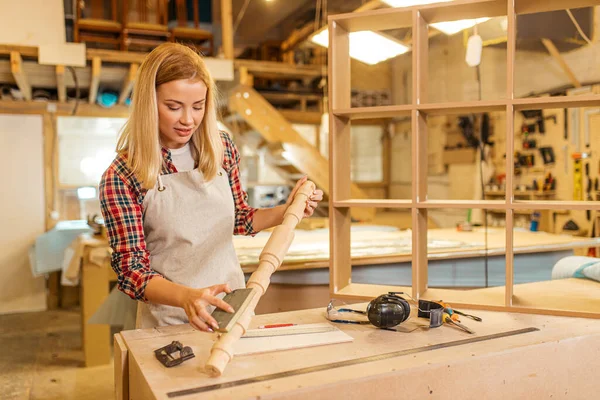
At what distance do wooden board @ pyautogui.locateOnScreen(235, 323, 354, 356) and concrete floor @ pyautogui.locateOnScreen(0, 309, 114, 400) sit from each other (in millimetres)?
2498

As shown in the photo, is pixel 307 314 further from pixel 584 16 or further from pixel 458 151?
pixel 458 151

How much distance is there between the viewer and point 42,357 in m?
4.18

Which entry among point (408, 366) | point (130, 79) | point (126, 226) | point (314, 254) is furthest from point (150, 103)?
point (130, 79)

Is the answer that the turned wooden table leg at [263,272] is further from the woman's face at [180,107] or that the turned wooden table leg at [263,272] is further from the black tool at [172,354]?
the woman's face at [180,107]

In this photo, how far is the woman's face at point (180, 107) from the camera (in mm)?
1481

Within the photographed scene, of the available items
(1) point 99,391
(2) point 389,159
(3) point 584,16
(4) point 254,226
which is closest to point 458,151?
(2) point 389,159

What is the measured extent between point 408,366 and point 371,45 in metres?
2.89

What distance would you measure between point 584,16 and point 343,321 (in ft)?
12.6

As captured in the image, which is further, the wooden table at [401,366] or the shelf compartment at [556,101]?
the shelf compartment at [556,101]

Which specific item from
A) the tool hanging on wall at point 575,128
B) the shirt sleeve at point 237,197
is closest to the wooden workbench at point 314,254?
the shirt sleeve at point 237,197

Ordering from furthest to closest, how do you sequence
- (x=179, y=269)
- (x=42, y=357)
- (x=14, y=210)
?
(x=14, y=210) → (x=42, y=357) → (x=179, y=269)

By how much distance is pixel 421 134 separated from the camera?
5.90ft

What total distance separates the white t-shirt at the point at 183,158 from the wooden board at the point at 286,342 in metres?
0.58

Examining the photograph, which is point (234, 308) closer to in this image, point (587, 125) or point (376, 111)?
point (376, 111)
